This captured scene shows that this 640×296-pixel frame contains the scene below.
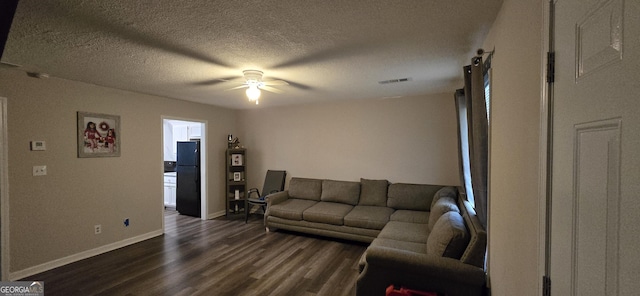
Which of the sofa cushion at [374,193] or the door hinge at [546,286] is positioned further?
the sofa cushion at [374,193]

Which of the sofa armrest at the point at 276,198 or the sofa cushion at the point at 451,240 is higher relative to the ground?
the sofa cushion at the point at 451,240

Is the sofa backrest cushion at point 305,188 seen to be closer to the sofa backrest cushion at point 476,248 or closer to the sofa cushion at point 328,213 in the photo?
the sofa cushion at point 328,213

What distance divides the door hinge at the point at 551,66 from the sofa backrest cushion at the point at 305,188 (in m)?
4.02

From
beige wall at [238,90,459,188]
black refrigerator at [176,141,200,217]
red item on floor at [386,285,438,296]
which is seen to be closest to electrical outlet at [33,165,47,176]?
black refrigerator at [176,141,200,217]

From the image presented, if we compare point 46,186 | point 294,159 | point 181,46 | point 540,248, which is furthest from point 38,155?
point 540,248

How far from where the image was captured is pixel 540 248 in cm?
92

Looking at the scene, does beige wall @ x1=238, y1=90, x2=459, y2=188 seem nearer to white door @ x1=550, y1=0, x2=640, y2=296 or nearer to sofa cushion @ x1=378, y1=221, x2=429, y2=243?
sofa cushion @ x1=378, y1=221, x2=429, y2=243

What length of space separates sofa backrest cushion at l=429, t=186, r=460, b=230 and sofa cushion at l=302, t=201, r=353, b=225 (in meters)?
1.31

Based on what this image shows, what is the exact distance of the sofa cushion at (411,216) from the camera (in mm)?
3439

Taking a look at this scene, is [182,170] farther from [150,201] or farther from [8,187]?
[8,187]

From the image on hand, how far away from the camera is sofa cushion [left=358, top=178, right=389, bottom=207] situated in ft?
13.6

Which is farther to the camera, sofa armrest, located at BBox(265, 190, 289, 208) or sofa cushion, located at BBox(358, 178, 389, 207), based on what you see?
sofa armrest, located at BBox(265, 190, 289, 208)

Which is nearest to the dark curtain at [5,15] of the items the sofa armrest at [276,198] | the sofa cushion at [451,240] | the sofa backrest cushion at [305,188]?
the sofa cushion at [451,240]

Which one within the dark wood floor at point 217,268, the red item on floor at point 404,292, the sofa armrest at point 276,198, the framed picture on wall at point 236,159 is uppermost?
the framed picture on wall at point 236,159
